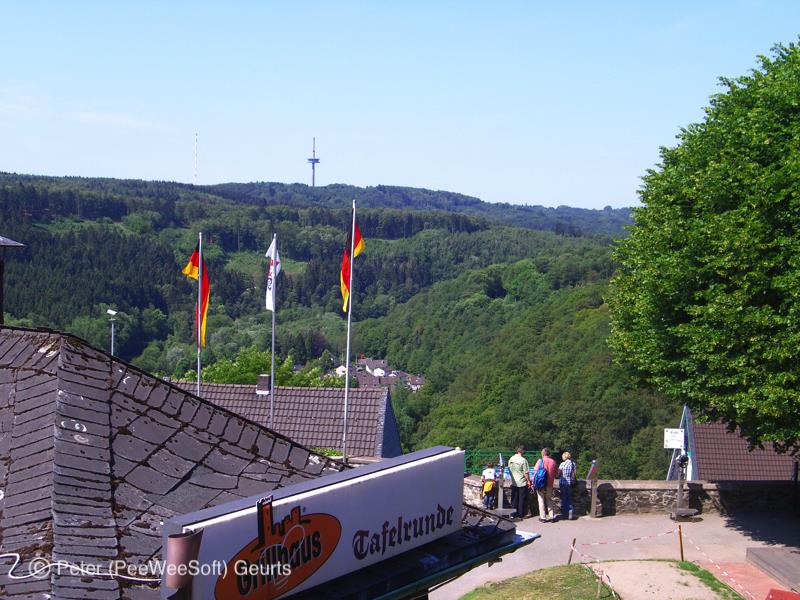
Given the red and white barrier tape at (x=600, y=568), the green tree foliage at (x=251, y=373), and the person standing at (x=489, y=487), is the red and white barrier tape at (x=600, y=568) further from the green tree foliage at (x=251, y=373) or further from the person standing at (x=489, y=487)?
the green tree foliage at (x=251, y=373)

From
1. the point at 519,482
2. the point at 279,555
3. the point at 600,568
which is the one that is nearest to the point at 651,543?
the point at 600,568

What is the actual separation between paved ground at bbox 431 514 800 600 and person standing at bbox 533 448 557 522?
22 centimetres

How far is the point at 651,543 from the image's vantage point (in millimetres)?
16453

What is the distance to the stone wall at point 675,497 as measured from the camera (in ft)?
59.7

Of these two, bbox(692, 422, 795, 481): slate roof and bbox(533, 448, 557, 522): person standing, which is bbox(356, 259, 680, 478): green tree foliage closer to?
bbox(692, 422, 795, 481): slate roof

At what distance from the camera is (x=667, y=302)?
16.9 m

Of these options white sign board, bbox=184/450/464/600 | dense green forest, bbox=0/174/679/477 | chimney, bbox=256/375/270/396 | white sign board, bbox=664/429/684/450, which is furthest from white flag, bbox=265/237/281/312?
dense green forest, bbox=0/174/679/477

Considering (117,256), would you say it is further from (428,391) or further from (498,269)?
(428,391)

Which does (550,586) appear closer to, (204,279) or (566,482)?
(566,482)

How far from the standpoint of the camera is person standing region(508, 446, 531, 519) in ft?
57.2

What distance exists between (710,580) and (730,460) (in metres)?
13.1

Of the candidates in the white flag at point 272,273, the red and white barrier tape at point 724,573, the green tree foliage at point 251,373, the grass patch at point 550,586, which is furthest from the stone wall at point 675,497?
the green tree foliage at point 251,373

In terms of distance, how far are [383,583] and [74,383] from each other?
104 inches

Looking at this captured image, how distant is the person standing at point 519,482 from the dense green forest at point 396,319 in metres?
22.1
